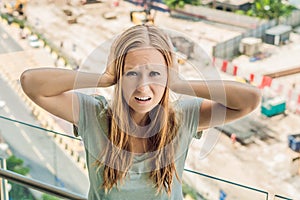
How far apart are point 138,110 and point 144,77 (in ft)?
0.11

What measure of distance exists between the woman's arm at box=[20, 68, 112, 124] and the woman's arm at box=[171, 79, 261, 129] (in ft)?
0.21

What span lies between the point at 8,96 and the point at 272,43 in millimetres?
2999

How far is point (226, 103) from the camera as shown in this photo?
452 mm

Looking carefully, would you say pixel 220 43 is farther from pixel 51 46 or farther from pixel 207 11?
pixel 51 46

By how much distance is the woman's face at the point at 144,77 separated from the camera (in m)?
0.43

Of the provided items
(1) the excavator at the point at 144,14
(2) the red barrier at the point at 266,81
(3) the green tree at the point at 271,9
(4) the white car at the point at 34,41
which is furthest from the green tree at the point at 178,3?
Answer: (2) the red barrier at the point at 266,81

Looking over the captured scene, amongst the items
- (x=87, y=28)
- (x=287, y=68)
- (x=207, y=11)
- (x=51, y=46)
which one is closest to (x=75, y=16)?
(x=87, y=28)

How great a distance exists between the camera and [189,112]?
18.4 inches

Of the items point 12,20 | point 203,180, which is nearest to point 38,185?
point 203,180

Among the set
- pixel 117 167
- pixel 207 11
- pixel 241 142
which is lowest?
pixel 241 142

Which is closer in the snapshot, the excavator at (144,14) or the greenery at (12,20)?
the excavator at (144,14)

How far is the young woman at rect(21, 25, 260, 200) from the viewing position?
0.43m

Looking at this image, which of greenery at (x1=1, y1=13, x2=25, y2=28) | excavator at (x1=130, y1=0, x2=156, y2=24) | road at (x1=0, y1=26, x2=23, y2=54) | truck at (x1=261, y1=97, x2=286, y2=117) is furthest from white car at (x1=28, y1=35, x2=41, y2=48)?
truck at (x1=261, y1=97, x2=286, y2=117)

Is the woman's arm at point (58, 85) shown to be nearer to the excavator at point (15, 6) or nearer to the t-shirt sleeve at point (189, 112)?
the t-shirt sleeve at point (189, 112)
